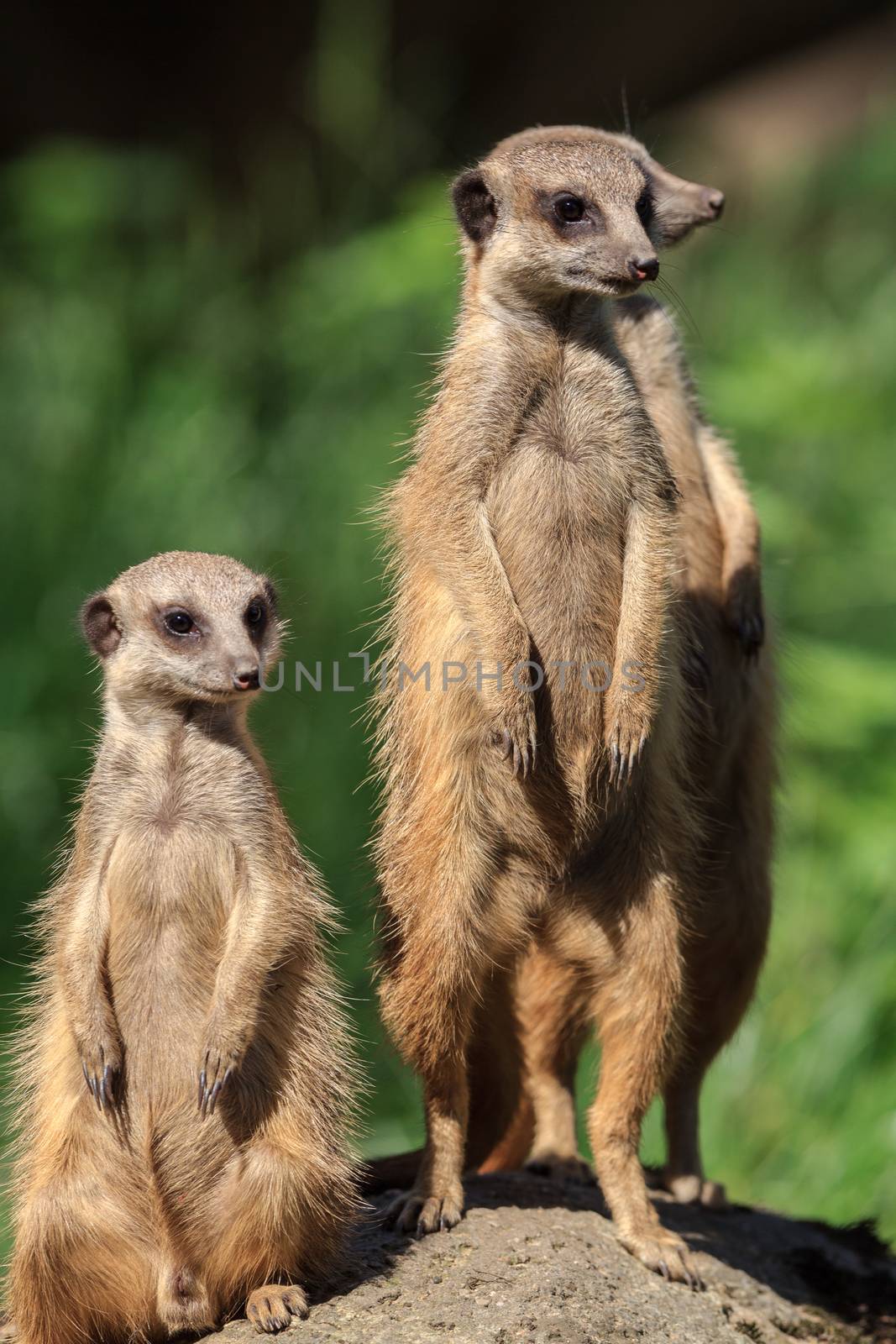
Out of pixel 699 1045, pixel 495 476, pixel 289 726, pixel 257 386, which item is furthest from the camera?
pixel 257 386

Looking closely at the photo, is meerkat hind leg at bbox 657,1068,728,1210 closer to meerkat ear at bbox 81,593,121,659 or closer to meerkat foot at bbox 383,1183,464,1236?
meerkat foot at bbox 383,1183,464,1236

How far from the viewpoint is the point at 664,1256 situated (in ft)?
11.4

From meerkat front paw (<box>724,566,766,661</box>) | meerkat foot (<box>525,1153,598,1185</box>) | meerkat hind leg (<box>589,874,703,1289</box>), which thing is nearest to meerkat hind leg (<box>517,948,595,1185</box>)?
meerkat foot (<box>525,1153,598,1185</box>)

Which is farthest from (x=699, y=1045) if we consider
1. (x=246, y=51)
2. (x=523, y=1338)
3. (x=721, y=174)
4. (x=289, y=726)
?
(x=246, y=51)

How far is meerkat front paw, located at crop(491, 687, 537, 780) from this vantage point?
11.2 feet

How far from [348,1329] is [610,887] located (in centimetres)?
108

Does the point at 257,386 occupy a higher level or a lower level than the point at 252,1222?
higher

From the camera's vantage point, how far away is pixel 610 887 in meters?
3.58

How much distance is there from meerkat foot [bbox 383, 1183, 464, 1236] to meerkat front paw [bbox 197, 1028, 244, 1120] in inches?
24.9

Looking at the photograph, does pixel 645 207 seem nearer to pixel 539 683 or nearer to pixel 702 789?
pixel 539 683

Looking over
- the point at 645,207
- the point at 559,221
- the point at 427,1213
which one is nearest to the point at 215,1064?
the point at 427,1213

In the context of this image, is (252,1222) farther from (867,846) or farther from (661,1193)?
(867,846)

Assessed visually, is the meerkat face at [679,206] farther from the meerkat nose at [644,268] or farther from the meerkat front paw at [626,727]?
the meerkat front paw at [626,727]

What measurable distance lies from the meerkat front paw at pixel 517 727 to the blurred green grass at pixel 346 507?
5.56 feet
